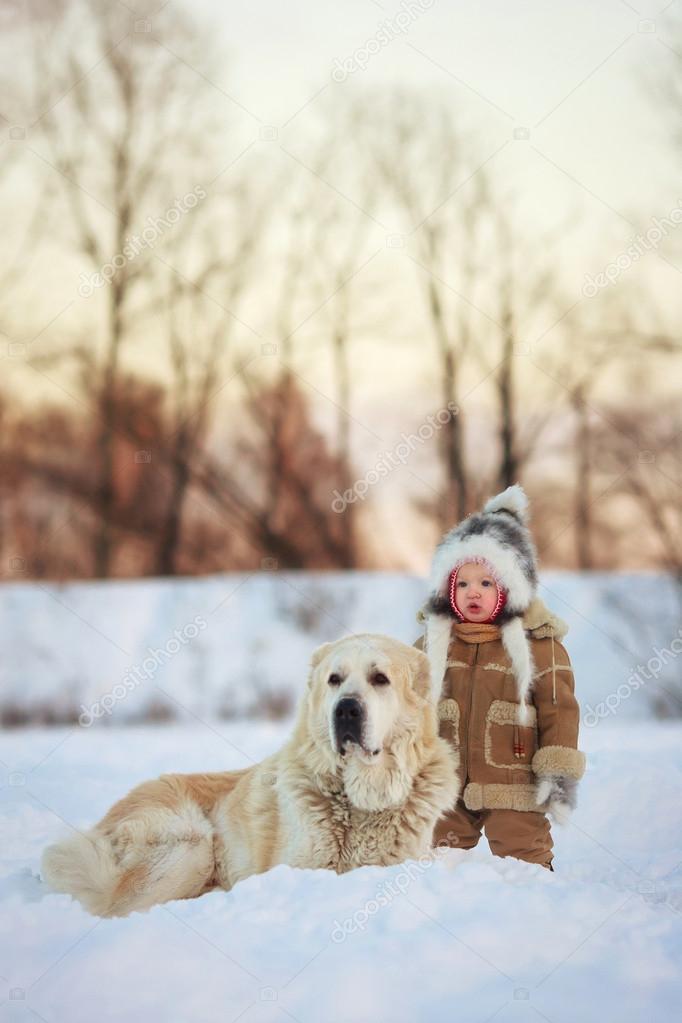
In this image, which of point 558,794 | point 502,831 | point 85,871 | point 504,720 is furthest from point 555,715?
point 85,871

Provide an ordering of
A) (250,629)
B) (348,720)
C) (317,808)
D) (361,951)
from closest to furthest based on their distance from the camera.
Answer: (361,951) → (348,720) → (317,808) → (250,629)

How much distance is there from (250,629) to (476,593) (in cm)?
878

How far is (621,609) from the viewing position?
13.1 m

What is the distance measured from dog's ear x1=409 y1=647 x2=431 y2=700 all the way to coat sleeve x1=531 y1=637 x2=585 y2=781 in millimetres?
659

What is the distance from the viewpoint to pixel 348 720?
4199 mm

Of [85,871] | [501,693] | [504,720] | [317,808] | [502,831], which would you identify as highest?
[501,693]

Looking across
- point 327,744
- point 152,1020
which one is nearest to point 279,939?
point 152,1020

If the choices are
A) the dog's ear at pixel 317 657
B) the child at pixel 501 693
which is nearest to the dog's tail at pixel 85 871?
the dog's ear at pixel 317 657

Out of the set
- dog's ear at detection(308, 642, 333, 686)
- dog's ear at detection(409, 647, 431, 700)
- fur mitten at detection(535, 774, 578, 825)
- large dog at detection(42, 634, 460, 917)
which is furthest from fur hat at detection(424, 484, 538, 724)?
dog's ear at detection(308, 642, 333, 686)

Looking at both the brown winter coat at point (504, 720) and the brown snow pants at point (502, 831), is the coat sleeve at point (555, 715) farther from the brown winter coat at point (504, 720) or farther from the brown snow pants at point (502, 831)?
the brown snow pants at point (502, 831)

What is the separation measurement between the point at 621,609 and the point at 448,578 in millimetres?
8462

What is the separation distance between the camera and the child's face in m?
5.02

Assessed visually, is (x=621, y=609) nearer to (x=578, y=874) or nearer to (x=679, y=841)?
(x=679, y=841)

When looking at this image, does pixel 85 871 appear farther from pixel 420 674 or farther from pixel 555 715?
pixel 555 715
